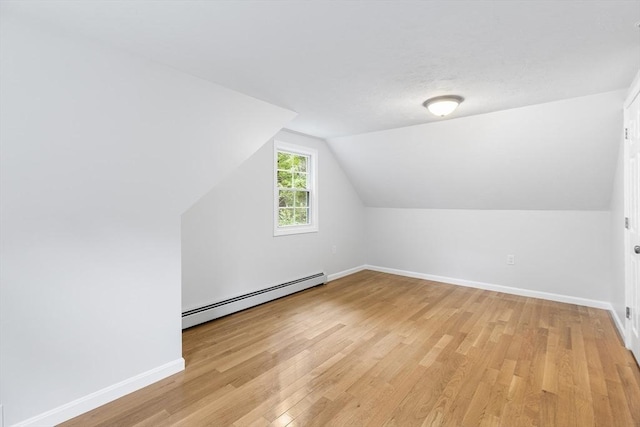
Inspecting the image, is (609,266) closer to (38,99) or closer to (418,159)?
(418,159)

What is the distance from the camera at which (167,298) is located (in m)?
2.27

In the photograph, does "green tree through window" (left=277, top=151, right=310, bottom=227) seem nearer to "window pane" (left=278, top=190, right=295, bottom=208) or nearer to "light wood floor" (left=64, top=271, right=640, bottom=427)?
"window pane" (left=278, top=190, right=295, bottom=208)

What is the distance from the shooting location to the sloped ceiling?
9.60ft

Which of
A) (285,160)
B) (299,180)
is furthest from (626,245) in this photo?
(285,160)

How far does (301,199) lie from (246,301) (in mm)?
1683

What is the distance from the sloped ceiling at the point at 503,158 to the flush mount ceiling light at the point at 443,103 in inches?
31.5

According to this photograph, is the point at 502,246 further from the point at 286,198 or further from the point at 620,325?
the point at 286,198

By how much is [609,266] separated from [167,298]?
4.73m

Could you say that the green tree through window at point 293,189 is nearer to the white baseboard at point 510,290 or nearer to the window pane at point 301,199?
the window pane at point 301,199

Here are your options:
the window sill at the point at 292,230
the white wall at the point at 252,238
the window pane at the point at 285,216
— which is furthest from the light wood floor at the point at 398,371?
the window pane at the point at 285,216

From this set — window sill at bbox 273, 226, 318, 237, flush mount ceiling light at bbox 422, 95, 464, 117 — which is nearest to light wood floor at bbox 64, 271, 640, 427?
window sill at bbox 273, 226, 318, 237

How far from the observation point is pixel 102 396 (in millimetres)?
1928

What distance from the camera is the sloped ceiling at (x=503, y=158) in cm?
293

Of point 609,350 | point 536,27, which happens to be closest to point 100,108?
point 536,27
